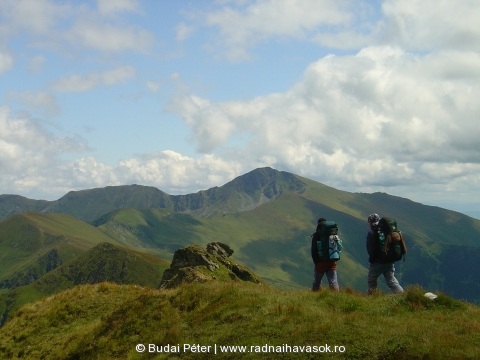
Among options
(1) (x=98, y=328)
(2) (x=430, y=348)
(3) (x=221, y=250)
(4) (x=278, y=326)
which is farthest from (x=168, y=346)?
(3) (x=221, y=250)

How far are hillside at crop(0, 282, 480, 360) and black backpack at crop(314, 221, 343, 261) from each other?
258 centimetres

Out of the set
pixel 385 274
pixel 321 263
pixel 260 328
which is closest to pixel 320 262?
pixel 321 263

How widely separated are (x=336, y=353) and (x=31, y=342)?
16.9m

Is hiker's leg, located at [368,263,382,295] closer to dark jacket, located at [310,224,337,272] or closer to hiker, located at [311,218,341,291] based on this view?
hiker, located at [311,218,341,291]

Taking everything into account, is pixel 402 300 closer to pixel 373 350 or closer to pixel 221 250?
pixel 373 350

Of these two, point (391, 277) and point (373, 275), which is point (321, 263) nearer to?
point (373, 275)

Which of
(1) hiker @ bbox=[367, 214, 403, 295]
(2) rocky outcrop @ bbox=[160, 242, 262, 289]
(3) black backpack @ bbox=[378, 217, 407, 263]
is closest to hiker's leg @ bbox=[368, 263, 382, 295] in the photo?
(1) hiker @ bbox=[367, 214, 403, 295]

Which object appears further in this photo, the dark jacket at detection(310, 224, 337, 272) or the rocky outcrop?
the rocky outcrop

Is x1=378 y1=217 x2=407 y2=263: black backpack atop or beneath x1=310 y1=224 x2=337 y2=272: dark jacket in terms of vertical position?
atop

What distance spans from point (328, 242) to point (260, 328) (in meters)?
7.76

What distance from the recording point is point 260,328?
603 inches

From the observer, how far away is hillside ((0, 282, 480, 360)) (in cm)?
1316

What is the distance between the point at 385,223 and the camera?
68.2 ft

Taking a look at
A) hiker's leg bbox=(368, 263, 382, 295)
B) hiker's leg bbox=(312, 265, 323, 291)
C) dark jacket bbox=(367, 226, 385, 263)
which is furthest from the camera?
hiker's leg bbox=(312, 265, 323, 291)
